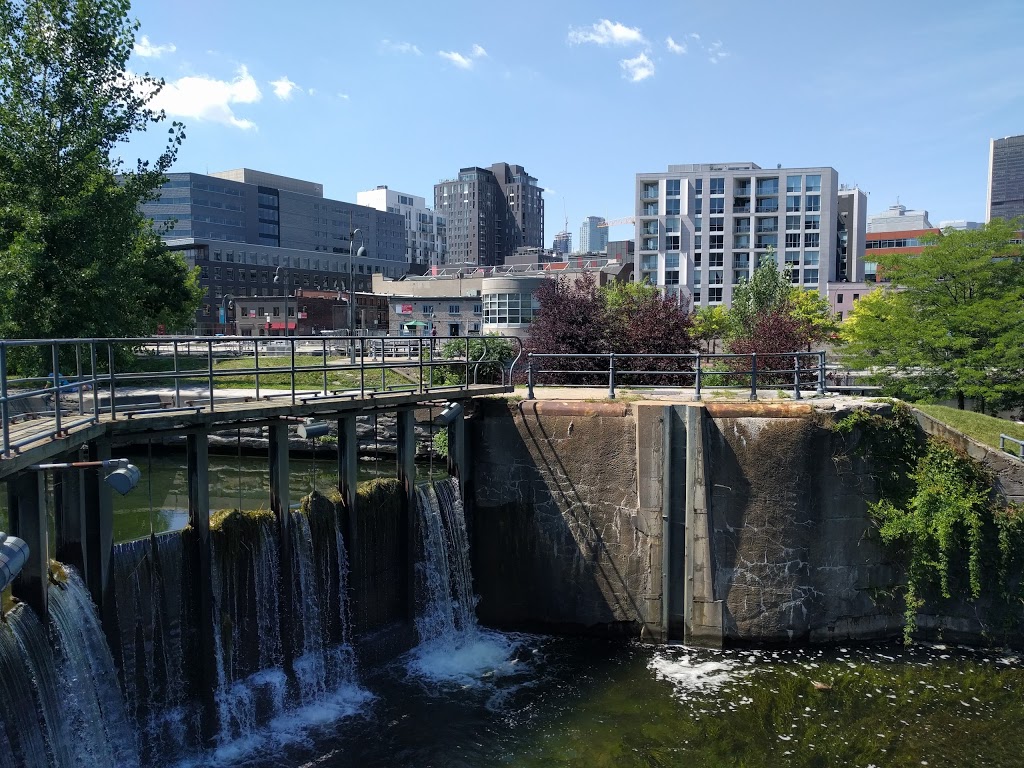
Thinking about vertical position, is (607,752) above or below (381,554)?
below

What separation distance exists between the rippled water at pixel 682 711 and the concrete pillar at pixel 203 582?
1161 mm

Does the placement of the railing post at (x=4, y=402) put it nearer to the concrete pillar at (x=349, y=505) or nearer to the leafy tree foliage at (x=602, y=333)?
the concrete pillar at (x=349, y=505)

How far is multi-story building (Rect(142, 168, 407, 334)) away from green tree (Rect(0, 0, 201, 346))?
2699 inches

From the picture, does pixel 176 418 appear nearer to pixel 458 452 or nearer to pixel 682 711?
pixel 458 452

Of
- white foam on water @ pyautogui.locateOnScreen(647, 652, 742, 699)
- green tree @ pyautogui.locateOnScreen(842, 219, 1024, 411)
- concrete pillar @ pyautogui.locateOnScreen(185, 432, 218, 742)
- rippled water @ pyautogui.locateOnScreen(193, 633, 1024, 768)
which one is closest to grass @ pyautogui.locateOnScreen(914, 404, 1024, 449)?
green tree @ pyautogui.locateOnScreen(842, 219, 1024, 411)

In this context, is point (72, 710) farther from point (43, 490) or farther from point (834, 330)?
point (834, 330)

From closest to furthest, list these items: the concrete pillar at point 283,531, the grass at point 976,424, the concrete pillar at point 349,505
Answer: the concrete pillar at point 283,531 < the concrete pillar at point 349,505 < the grass at point 976,424

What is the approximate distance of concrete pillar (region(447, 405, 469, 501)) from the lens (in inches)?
673

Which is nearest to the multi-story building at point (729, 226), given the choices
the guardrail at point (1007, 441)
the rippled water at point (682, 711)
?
the guardrail at point (1007, 441)

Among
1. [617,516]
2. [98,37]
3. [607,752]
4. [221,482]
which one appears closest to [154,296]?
[221,482]

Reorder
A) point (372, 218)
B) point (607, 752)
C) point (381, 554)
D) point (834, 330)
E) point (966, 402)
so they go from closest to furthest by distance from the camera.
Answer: point (607, 752)
point (381, 554)
point (966, 402)
point (834, 330)
point (372, 218)

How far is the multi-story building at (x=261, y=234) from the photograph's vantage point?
343ft

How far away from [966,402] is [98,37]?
24835mm

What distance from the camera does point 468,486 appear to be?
1755 centimetres
